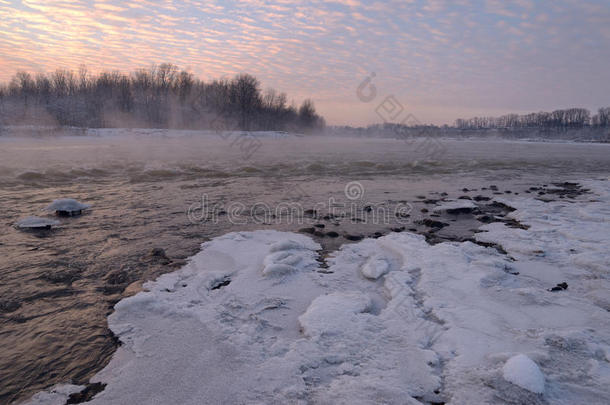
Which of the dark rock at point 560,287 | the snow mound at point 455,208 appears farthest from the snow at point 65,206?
the dark rock at point 560,287

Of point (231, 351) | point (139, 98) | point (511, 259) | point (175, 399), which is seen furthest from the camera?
point (139, 98)

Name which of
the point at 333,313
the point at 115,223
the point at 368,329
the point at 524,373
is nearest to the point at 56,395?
the point at 333,313

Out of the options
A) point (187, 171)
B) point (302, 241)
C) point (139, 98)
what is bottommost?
point (302, 241)

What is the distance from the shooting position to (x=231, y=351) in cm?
287

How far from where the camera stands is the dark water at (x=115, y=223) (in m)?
2.97

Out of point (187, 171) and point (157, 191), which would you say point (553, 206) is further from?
point (187, 171)

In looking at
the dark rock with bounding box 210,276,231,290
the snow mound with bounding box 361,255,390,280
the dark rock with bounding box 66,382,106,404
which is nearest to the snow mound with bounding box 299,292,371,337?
the snow mound with bounding box 361,255,390,280

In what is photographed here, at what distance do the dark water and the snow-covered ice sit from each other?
0.41 m

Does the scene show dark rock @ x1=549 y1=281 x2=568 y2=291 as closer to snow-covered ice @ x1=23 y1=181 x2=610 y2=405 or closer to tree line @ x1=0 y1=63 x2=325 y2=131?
snow-covered ice @ x1=23 y1=181 x2=610 y2=405

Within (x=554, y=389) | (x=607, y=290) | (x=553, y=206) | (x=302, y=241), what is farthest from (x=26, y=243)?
Result: (x=553, y=206)

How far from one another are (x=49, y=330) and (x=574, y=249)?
7146mm

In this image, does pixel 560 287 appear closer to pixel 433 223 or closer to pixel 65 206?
pixel 433 223

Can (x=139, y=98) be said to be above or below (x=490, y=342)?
above

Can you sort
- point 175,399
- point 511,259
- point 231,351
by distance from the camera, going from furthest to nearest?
point 511,259 → point 231,351 → point 175,399
